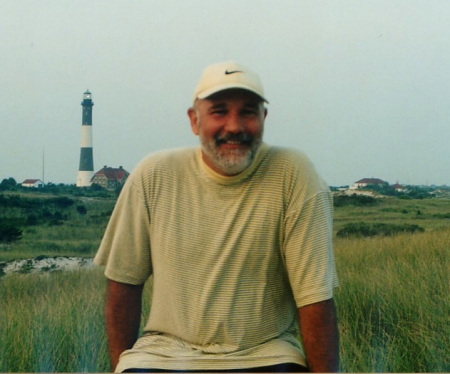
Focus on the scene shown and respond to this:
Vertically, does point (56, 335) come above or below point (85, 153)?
below

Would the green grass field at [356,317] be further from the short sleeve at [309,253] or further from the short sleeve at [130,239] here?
the short sleeve at [309,253]

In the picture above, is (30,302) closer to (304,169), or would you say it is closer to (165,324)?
(165,324)

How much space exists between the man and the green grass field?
1034 millimetres

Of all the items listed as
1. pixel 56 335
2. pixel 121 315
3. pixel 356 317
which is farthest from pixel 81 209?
pixel 121 315

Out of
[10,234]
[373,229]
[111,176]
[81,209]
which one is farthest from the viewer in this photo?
[373,229]

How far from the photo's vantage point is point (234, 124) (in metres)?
1.75

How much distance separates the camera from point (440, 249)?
4547 mm

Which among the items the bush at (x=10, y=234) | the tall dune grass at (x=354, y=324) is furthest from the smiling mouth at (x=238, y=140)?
the bush at (x=10, y=234)

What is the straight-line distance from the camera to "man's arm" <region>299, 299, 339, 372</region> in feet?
5.77

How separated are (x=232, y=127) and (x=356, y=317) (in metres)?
1.91

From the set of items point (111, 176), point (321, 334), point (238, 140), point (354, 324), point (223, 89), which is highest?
point (223, 89)

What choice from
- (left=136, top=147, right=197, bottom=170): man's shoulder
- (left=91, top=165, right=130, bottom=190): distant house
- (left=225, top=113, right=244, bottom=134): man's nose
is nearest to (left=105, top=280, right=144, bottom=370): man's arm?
(left=136, top=147, right=197, bottom=170): man's shoulder

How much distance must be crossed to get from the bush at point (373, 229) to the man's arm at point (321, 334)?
4.75 metres

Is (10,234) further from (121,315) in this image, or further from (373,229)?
(121,315)
